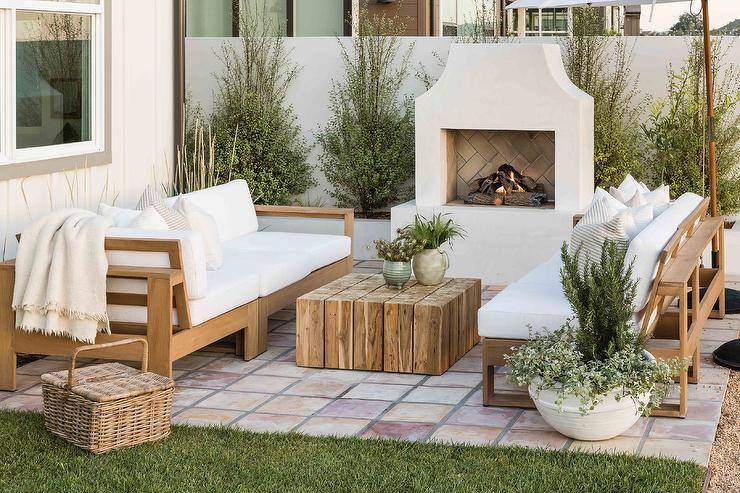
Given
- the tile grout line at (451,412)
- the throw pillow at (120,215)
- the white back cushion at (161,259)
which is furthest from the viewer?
the throw pillow at (120,215)

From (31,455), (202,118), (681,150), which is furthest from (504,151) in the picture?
(31,455)

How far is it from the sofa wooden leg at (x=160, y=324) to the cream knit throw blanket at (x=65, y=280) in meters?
0.23

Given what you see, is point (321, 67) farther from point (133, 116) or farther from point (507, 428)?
point (507, 428)

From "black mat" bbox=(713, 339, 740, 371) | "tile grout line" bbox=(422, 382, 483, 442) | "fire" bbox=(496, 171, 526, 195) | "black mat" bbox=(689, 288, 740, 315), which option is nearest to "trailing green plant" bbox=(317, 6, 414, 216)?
"fire" bbox=(496, 171, 526, 195)

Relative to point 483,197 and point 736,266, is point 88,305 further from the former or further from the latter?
point 736,266

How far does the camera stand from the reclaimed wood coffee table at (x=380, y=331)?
606 cm

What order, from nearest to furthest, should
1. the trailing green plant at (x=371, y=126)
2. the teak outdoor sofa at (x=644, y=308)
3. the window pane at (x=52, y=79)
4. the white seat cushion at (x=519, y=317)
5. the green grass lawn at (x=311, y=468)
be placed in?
1. the green grass lawn at (x=311, y=468)
2. the teak outdoor sofa at (x=644, y=308)
3. the white seat cushion at (x=519, y=317)
4. the window pane at (x=52, y=79)
5. the trailing green plant at (x=371, y=126)

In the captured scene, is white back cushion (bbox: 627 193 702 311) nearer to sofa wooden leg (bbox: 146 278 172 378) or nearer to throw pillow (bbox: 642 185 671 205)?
throw pillow (bbox: 642 185 671 205)

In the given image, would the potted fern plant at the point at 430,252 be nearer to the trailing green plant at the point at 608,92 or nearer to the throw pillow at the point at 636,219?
the throw pillow at the point at 636,219

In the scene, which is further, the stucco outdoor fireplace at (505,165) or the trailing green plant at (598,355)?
the stucco outdoor fireplace at (505,165)

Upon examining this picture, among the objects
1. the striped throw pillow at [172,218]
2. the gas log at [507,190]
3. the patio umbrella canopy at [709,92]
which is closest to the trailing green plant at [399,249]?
the striped throw pillow at [172,218]

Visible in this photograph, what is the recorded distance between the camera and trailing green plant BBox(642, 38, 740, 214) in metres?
9.19


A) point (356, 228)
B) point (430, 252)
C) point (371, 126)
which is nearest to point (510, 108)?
point (371, 126)

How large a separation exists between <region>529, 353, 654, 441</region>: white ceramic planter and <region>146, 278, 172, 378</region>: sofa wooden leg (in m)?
1.76
